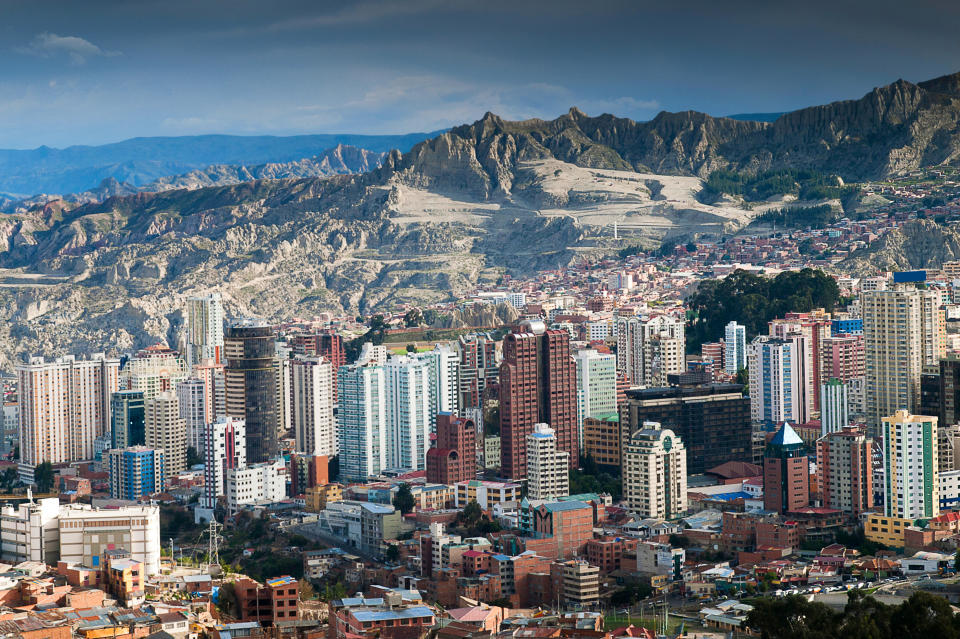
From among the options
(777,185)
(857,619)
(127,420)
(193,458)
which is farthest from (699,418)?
(777,185)

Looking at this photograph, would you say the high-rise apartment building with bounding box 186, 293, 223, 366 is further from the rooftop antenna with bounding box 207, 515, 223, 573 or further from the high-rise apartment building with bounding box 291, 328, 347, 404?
the rooftop antenna with bounding box 207, 515, 223, 573

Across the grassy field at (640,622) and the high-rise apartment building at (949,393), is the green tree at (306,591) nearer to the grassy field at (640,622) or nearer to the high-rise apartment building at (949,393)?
the grassy field at (640,622)

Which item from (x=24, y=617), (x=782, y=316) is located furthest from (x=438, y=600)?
(x=782, y=316)

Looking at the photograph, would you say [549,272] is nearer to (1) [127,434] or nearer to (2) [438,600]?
(1) [127,434]

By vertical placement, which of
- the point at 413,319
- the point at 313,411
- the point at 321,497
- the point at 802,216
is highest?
the point at 802,216

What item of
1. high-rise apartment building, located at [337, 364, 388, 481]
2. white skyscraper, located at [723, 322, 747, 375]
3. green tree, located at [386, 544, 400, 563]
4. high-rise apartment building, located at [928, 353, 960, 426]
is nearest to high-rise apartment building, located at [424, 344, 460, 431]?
high-rise apartment building, located at [337, 364, 388, 481]

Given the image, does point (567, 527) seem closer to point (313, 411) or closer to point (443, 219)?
point (313, 411)

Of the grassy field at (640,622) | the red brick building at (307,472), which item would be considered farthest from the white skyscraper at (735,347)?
the grassy field at (640,622)
